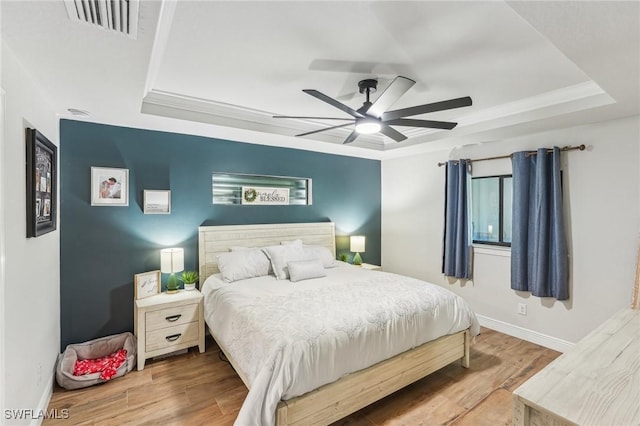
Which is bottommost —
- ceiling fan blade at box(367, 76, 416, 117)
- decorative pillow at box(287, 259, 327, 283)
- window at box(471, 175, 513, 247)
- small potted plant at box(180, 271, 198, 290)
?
small potted plant at box(180, 271, 198, 290)

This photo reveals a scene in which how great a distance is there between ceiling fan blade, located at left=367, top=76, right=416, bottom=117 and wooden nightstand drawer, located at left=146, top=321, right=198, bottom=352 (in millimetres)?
2622

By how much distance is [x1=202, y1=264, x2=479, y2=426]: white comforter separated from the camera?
5.94 ft

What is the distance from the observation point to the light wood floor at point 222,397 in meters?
2.19

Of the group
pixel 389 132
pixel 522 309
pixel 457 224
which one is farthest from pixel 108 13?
pixel 522 309

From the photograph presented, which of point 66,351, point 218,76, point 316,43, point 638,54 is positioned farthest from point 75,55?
point 638,54

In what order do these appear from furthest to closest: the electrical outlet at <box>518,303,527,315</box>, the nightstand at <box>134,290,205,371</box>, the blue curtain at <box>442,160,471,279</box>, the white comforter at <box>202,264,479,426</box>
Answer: the blue curtain at <box>442,160,471,279</box>, the electrical outlet at <box>518,303,527,315</box>, the nightstand at <box>134,290,205,371</box>, the white comforter at <box>202,264,479,426</box>

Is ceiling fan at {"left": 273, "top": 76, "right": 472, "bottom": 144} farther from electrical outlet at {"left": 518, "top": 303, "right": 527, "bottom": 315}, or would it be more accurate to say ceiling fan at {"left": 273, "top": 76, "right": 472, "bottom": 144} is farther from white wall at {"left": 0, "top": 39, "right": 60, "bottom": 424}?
electrical outlet at {"left": 518, "top": 303, "right": 527, "bottom": 315}

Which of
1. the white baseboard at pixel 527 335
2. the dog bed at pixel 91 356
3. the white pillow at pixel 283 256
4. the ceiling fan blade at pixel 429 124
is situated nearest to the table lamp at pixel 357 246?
the white pillow at pixel 283 256

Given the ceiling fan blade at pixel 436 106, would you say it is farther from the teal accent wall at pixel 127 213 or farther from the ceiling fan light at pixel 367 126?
the teal accent wall at pixel 127 213

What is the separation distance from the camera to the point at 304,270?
3303mm

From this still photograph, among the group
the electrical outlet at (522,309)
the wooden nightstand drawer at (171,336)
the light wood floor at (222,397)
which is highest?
the electrical outlet at (522,309)

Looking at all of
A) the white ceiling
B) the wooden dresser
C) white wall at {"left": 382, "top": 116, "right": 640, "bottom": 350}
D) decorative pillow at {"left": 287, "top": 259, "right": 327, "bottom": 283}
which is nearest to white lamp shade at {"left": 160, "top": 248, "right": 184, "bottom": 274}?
decorative pillow at {"left": 287, "top": 259, "right": 327, "bottom": 283}

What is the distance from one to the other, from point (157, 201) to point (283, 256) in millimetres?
1484

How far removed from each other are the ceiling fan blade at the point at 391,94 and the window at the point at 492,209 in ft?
7.61
